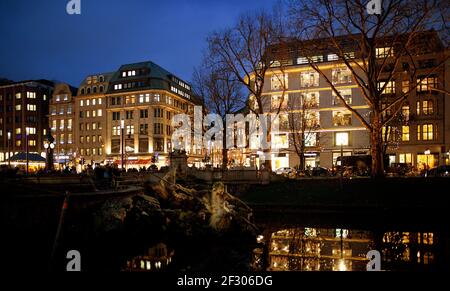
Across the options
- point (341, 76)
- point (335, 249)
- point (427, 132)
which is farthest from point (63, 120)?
point (335, 249)

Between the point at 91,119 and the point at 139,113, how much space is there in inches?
503

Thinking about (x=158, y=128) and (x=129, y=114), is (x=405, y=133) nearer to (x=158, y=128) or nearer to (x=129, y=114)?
(x=158, y=128)

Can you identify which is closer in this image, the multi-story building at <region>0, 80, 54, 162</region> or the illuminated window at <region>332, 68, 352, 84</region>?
the illuminated window at <region>332, 68, 352, 84</region>

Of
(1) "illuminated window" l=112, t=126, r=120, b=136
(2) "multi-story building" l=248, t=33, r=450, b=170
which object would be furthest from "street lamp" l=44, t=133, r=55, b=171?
(1) "illuminated window" l=112, t=126, r=120, b=136

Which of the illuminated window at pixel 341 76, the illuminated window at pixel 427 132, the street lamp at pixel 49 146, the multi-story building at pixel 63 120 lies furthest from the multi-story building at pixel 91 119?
the illuminated window at pixel 427 132

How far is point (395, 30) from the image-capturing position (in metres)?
32.3

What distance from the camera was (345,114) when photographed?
6488 cm

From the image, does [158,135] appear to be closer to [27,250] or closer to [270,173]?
[270,173]

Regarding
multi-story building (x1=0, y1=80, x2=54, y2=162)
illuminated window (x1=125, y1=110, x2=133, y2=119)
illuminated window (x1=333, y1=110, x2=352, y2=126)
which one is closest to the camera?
illuminated window (x1=333, y1=110, x2=352, y2=126)

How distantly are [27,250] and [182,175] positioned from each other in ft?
60.0

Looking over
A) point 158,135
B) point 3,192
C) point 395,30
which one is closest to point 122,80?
point 158,135

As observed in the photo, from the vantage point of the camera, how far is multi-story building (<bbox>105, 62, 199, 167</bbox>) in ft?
283

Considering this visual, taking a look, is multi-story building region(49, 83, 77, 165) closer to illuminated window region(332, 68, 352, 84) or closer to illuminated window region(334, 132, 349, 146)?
illuminated window region(334, 132, 349, 146)
